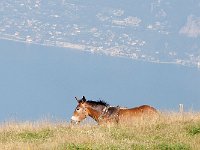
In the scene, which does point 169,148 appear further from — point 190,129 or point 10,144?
point 10,144

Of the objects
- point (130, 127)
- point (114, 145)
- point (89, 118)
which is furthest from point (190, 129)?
point (89, 118)

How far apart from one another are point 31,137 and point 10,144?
1.99 m

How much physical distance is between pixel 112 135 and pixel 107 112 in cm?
349

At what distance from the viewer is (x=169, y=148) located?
36.2 feet

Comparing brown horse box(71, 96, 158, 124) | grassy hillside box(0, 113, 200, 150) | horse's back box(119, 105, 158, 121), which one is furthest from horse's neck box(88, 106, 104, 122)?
grassy hillside box(0, 113, 200, 150)

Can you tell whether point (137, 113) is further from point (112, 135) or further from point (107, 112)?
point (112, 135)

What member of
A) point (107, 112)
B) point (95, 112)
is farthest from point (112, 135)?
point (95, 112)

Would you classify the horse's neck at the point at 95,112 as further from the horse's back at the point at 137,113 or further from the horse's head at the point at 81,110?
the horse's back at the point at 137,113

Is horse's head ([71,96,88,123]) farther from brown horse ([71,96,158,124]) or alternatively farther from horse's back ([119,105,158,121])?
horse's back ([119,105,158,121])

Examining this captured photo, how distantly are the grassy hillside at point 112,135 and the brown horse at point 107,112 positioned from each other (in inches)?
22.6

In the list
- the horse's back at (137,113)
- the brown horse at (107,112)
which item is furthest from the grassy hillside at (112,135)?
the brown horse at (107,112)

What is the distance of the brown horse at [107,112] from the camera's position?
16484 millimetres

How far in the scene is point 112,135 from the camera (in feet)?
43.4

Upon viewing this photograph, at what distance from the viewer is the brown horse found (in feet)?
54.1
